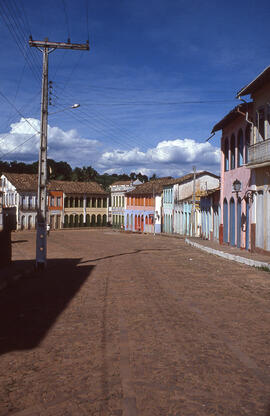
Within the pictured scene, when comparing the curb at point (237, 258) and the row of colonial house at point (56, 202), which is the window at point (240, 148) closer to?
the curb at point (237, 258)

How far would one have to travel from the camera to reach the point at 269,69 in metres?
17.8

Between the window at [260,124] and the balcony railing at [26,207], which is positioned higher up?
the window at [260,124]

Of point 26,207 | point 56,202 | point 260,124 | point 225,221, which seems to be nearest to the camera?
point 260,124

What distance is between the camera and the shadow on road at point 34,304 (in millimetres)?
6961

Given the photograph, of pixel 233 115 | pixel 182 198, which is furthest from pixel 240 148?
pixel 182 198

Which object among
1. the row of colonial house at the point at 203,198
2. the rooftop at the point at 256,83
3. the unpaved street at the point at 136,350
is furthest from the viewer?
the row of colonial house at the point at 203,198

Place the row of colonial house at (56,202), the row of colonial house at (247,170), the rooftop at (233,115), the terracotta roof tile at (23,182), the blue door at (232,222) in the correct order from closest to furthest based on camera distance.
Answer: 1. the row of colonial house at (247,170)
2. the rooftop at (233,115)
3. the blue door at (232,222)
4. the row of colonial house at (56,202)
5. the terracotta roof tile at (23,182)

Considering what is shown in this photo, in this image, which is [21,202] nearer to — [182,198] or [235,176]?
[182,198]

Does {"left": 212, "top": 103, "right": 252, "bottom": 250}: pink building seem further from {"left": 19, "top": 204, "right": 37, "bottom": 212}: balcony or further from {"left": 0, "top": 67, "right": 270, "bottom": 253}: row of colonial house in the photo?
{"left": 19, "top": 204, "right": 37, "bottom": 212}: balcony

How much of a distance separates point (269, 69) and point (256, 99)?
11.0 feet

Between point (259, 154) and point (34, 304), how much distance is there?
44.0ft

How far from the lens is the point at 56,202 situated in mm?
67375

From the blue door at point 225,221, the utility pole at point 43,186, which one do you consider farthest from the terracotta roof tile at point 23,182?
the utility pole at point 43,186

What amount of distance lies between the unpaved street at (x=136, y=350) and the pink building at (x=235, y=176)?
37.4ft
